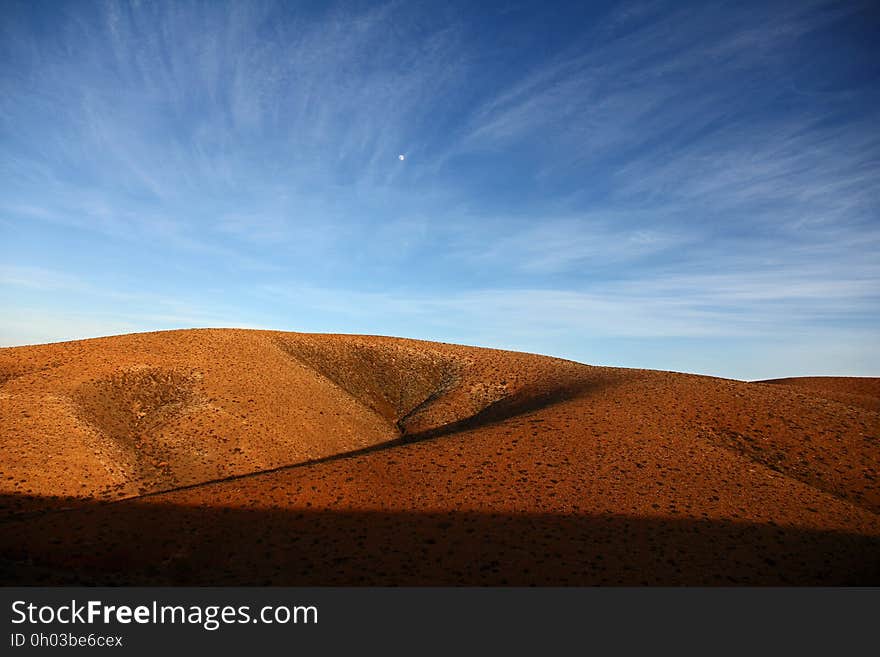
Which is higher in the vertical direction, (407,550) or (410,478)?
(410,478)

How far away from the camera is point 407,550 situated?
12.7 meters

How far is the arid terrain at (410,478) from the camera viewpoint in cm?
1230

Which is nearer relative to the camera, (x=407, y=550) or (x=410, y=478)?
(x=407, y=550)

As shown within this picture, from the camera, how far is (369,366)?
3866 centimetres

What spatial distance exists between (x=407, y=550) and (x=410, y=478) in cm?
446

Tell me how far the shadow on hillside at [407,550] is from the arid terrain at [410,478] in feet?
0.20

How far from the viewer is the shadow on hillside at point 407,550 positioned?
1159 centimetres

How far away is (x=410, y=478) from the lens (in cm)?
1709

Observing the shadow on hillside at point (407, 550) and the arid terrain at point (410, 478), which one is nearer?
the shadow on hillside at point (407, 550)

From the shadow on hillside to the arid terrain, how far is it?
0.06 m
